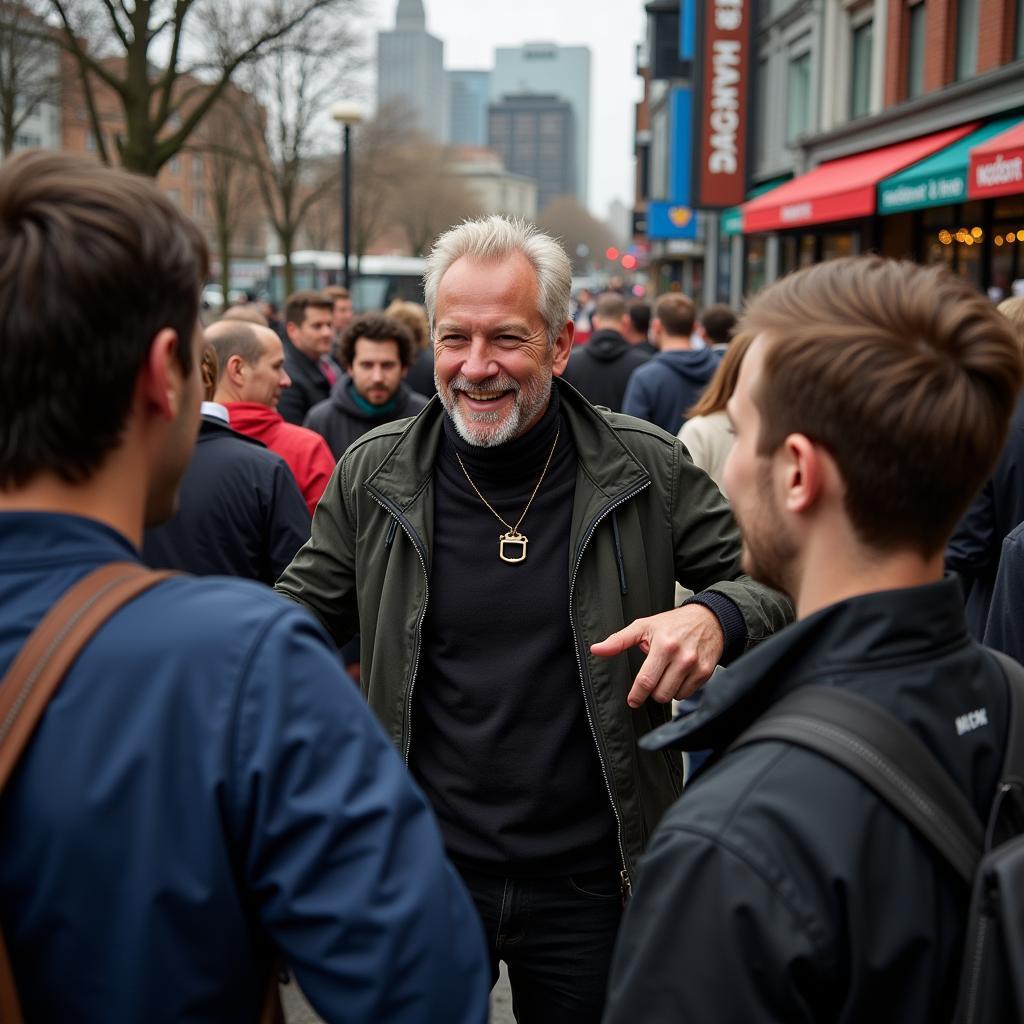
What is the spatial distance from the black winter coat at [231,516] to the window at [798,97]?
66.2ft

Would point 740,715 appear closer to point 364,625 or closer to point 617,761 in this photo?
point 617,761

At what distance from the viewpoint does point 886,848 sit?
1321mm

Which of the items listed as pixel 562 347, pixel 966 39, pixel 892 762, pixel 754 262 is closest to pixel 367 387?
pixel 562 347

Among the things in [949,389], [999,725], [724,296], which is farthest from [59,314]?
[724,296]

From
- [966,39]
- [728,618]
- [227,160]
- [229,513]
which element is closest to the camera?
[728,618]

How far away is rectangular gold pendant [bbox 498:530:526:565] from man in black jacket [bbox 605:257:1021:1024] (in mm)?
1065

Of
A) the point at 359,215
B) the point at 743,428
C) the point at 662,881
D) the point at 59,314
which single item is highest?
the point at 359,215

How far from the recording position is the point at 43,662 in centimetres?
126

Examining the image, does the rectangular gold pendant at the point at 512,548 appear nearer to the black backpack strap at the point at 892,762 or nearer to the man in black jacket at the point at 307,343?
the black backpack strap at the point at 892,762

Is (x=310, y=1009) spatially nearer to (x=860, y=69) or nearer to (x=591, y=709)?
(x=591, y=709)

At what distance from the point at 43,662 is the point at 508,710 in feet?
4.63

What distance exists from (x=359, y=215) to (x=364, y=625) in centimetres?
5763

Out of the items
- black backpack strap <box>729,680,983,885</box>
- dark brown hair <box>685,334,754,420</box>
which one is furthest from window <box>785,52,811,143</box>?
black backpack strap <box>729,680,983,885</box>

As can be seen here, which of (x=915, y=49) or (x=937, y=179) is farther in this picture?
(x=915, y=49)
